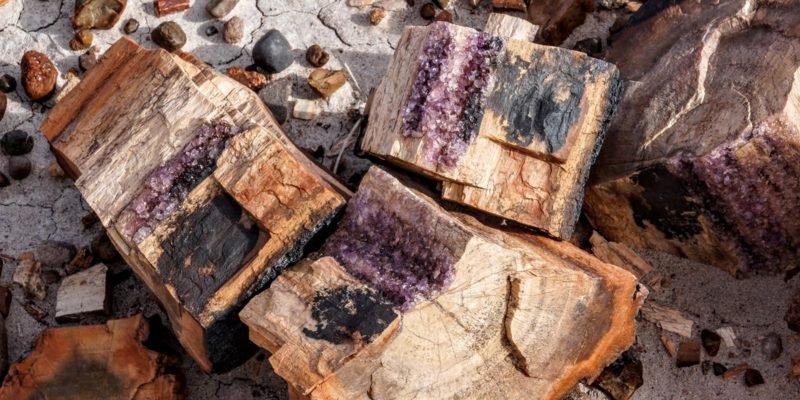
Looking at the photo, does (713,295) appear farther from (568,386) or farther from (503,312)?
(503,312)

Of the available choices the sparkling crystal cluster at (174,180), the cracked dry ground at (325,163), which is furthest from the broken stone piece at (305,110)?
the sparkling crystal cluster at (174,180)

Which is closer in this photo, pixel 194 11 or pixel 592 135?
pixel 592 135

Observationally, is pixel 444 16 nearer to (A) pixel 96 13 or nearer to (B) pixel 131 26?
(B) pixel 131 26

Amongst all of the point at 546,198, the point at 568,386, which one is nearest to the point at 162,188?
the point at 546,198

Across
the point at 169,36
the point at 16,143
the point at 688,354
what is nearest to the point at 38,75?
the point at 16,143

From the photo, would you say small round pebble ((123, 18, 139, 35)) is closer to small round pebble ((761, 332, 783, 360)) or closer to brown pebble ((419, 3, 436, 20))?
brown pebble ((419, 3, 436, 20))

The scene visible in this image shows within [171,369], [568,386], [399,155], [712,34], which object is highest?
[712,34]

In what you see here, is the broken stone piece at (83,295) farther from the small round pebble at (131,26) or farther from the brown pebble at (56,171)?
the small round pebble at (131,26)
